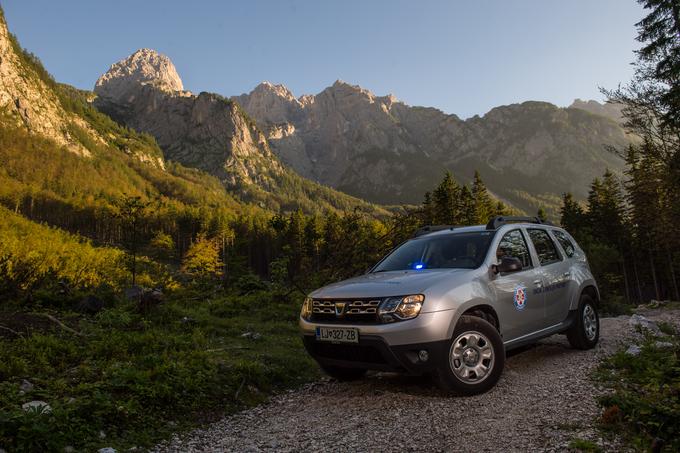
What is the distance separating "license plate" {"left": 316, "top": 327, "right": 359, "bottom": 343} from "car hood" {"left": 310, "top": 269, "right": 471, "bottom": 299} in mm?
381

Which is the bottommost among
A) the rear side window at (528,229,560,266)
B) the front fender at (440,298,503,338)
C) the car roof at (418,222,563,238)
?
the front fender at (440,298,503,338)

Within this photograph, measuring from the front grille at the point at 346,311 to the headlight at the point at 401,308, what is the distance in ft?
0.34

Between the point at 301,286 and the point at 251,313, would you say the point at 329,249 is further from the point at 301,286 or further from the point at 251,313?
the point at 251,313

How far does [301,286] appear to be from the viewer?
15.1 meters

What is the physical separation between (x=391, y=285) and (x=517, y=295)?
77.9 inches

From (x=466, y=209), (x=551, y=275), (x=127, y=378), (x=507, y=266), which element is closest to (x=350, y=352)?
(x=507, y=266)

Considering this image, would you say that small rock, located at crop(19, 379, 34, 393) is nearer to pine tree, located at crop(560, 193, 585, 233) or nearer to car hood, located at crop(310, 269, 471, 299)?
car hood, located at crop(310, 269, 471, 299)

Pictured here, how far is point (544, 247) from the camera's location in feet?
22.8

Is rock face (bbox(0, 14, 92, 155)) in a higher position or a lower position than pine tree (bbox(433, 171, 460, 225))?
higher

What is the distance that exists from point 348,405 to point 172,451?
200cm

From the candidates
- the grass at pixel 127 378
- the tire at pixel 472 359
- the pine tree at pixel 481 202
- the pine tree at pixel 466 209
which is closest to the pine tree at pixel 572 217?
the pine tree at pixel 481 202

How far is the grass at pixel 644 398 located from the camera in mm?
3277

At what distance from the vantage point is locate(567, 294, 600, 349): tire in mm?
6977

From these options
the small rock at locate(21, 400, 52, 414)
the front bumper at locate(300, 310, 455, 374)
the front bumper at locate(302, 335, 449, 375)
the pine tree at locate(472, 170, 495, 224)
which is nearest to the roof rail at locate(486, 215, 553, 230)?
the front bumper at locate(300, 310, 455, 374)
